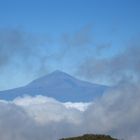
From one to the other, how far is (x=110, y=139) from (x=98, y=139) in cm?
349

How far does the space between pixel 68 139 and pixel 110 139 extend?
11.1 m

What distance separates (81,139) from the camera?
4323 inches

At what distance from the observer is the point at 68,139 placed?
371 feet

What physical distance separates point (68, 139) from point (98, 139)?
8.86m

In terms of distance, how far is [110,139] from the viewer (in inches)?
4323

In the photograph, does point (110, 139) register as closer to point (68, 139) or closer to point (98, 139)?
point (98, 139)

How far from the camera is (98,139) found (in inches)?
4264

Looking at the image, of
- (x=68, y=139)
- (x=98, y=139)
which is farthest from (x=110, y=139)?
(x=68, y=139)
